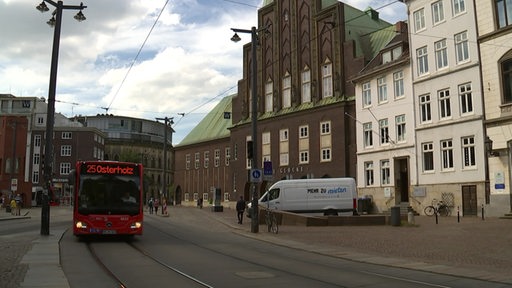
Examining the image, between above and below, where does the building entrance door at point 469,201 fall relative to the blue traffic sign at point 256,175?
below

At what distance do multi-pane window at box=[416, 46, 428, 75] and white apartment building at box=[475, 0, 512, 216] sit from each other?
20.1 ft

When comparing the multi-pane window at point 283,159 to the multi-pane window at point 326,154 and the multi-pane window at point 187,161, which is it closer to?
the multi-pane window at point 326,154

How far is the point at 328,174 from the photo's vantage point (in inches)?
1918

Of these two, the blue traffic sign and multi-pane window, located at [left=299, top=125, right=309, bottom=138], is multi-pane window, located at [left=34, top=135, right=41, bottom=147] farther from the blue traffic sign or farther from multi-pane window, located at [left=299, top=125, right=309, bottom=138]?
the blue traffic sign

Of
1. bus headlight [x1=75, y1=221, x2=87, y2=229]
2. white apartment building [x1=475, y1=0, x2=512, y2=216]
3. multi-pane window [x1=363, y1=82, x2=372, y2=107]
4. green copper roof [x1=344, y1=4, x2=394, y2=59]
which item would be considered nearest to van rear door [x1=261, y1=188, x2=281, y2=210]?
white apartment building [x1=475, y1=0, x2=512, y2=216]

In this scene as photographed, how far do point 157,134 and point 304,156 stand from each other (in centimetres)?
8235

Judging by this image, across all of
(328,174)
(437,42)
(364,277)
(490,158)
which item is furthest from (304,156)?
(364,277)

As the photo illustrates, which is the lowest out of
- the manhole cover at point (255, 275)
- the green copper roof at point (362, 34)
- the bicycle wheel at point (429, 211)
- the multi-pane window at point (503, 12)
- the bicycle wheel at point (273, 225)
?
the manhole cover at point (255, 275)

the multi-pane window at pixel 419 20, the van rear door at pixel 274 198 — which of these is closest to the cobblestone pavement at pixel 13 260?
the van rear door at pixel 274 198

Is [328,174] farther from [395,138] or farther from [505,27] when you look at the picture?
[505,27]

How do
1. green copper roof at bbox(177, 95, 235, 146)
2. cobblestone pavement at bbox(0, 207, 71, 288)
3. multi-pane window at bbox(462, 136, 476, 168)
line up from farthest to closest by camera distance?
1. green copper roof at bbox(177, 95, 235, 146)
2. multi-pane window at bbox(462, 136, 476, 168)
3. cobblestone pavement at bbox(0, 207, 71, 288)

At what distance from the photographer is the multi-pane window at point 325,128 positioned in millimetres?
49438

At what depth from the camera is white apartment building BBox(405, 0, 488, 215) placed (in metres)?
33.2

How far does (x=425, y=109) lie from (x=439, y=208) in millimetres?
7535
